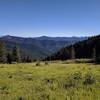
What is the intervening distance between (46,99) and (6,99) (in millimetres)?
1764

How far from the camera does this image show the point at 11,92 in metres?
13.9

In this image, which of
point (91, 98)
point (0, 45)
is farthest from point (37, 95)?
point (0, 45)

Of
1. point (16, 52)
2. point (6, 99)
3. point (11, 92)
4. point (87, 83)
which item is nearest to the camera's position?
point (6, 99)

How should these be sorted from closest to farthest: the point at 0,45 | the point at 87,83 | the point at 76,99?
the point at 76,99 < the point at 87,83 < the point at 0,45

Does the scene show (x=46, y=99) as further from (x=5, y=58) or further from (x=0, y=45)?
(x=5, y=58)

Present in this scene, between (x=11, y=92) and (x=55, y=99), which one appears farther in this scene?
(x=11, y=92)

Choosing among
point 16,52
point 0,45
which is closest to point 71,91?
point 0,45

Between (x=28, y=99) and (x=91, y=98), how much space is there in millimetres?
2654

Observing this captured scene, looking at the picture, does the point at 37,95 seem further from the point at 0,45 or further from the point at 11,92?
the point at 0,45

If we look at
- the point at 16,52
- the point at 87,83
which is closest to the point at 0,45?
the point at 16,52

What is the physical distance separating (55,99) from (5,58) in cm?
12141

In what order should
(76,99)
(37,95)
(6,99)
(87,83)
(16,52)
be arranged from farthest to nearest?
1. (16,52)
2. (87,83)
3. (37,95)
4. (6,99)
5. (76,99)

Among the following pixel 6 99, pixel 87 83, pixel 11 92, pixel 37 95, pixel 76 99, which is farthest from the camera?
pixel 87 83

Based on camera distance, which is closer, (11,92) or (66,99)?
(66,99)
